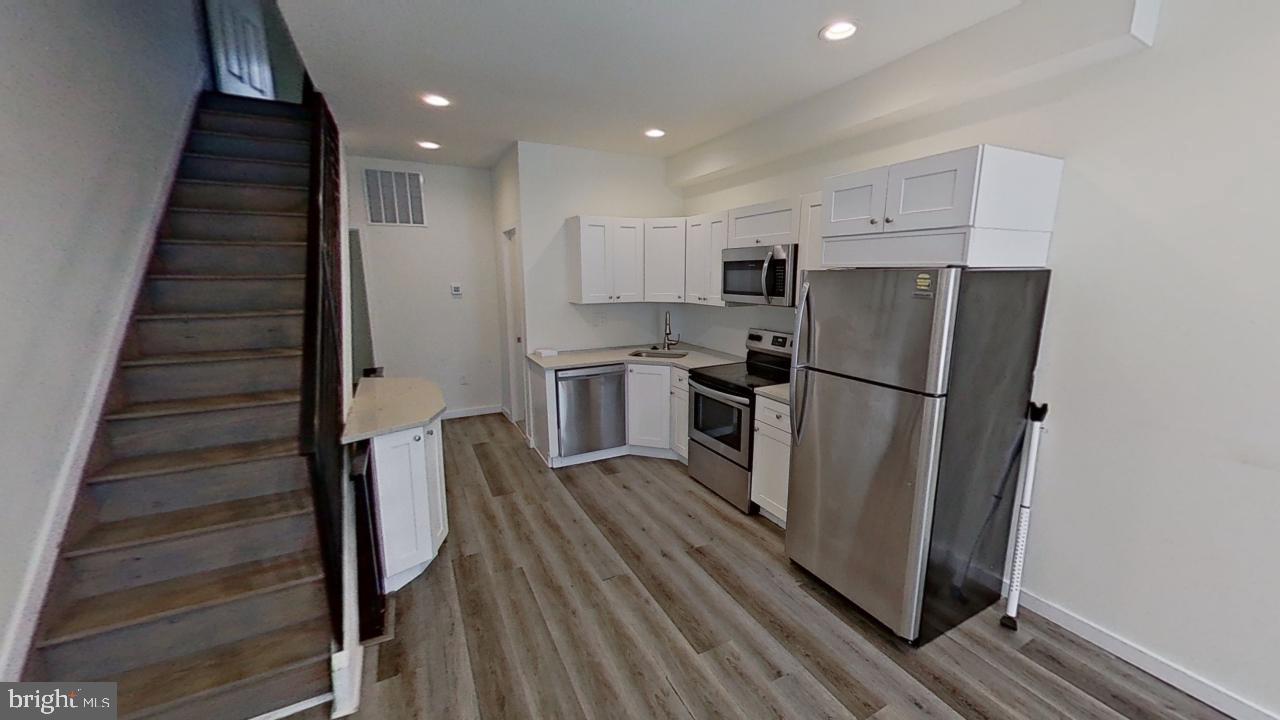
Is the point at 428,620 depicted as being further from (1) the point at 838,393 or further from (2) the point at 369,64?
(2) the point at 369,64

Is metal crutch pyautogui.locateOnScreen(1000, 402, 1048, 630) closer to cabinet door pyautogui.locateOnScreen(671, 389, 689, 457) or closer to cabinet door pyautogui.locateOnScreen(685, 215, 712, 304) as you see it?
cabinet door pyautogui.locateOnScreen(671, 389, 689, 457)

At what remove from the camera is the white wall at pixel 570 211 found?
4.32 meters

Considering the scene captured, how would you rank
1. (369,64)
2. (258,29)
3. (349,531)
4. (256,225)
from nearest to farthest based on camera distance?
(349,531), (369,64), (256,225), (258,29)

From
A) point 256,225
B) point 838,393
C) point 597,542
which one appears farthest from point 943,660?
point 256,225

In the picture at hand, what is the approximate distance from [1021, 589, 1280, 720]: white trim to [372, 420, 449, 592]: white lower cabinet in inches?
125

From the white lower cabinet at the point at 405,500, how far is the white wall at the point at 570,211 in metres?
2.03

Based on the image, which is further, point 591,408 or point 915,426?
point 591,408

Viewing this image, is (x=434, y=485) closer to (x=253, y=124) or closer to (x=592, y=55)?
(x=592, y=55)

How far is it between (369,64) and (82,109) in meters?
1.22

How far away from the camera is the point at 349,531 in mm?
2232

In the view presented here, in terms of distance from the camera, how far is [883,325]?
6.87ft

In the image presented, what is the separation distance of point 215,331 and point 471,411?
3.28m

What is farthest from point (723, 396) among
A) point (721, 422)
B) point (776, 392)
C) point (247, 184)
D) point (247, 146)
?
point (247, 146)

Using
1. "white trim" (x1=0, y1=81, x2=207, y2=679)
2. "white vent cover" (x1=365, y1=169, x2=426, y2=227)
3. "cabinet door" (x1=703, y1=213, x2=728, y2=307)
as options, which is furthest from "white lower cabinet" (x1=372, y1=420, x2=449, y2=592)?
"white vent cover" (x1=365, y1=169, x2=426, y2=227)
